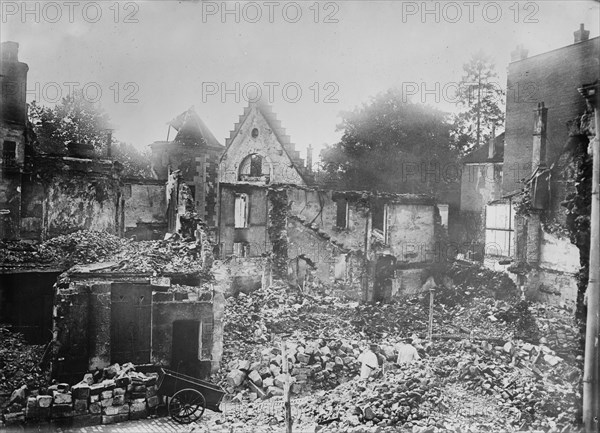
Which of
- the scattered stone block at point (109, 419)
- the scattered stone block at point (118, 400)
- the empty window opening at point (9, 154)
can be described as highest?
the empty window opening at point (9, 154)

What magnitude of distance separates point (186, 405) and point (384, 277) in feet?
31.9

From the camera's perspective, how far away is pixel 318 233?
52.5 ft

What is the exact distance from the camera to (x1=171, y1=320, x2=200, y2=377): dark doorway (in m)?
8.59

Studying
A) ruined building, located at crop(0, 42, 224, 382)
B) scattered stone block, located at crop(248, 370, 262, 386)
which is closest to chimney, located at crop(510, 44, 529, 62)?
ruined building, located at crop(0, 42, 224, 382)

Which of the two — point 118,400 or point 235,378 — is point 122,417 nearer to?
point 118,400

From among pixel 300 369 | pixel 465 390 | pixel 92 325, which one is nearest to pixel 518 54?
pixel 465 390

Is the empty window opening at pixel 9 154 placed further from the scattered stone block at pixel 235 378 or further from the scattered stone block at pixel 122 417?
the scattered stone block at pixel 235 378

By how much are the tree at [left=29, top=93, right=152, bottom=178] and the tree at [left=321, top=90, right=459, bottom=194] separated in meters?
5.53

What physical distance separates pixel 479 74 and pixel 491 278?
19.5 feet

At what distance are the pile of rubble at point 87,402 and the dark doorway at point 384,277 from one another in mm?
9384

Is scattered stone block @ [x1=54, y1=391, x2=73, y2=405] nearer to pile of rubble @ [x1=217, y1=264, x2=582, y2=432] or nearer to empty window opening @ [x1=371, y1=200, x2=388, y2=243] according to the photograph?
pile of rubble @ [x1=217, y1=264, x2=582, y2=432]

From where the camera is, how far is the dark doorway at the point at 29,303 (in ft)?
29.6

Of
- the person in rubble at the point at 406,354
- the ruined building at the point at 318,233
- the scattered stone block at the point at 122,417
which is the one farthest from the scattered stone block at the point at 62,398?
the ruined building at the point at 318,233

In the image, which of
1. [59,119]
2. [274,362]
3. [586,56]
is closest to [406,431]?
[274,362]
